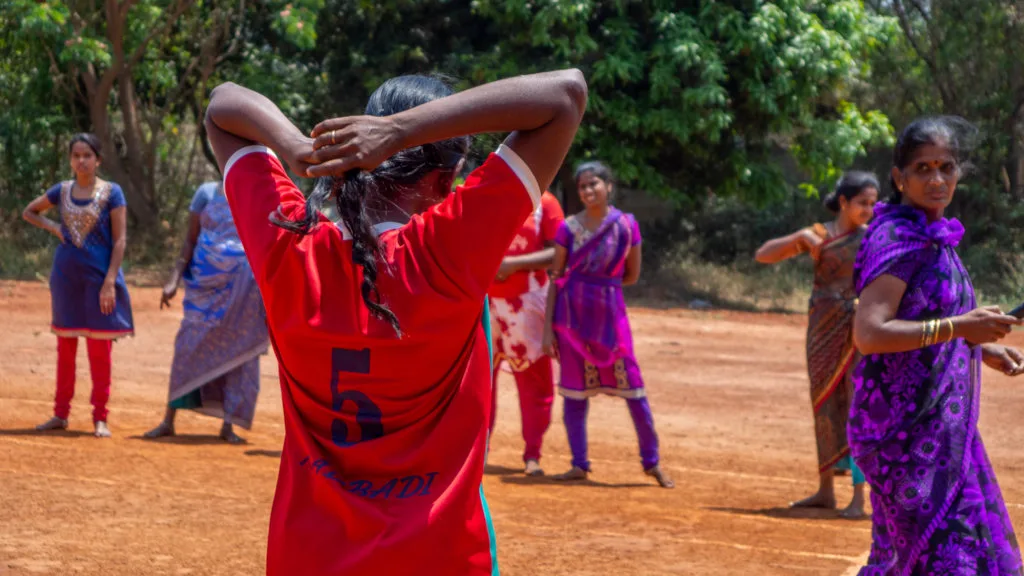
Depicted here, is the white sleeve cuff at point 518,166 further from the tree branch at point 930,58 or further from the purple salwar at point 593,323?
the tree branch at point 930,58

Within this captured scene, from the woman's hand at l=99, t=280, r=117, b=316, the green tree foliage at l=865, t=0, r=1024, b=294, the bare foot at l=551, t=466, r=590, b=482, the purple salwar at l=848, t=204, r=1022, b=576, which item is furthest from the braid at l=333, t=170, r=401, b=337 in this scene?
the green tree foliage at l=865, t=0, r=1024, b=294

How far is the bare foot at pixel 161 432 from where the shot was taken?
849 cm

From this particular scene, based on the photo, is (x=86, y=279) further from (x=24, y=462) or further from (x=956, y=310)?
(x=956, y=310)

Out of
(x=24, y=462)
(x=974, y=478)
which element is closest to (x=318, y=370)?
(x=974, y=478)

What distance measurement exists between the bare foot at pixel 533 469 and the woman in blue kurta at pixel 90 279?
9.33ft

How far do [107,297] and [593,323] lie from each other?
10.6 feet

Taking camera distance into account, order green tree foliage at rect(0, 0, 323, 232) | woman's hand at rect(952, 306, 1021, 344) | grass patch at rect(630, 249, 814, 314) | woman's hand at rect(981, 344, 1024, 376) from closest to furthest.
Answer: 1. woman's hand at rect(952, 306, 1021, 344)
2. woman's hand at rect(981, 344, 1024, 376)
3. green tree foliage at rect(0, 0, 323, 232)
4. grass patch at rect(630, 249, 814, 314)

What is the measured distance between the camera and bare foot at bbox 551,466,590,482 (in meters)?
7.70

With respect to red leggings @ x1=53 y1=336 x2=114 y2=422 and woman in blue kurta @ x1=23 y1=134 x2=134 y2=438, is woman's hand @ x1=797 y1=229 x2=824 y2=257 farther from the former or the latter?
red leggings @ x1=53 y1=336 x2=114 y2=422

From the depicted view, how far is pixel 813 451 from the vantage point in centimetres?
910

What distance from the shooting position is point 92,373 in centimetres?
831

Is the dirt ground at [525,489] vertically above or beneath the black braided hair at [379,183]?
beneath

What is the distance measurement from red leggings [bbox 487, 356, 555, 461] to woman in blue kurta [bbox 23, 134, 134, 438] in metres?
2.65

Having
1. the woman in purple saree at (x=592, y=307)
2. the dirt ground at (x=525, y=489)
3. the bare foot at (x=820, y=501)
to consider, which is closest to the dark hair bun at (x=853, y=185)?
the woman in purple saree at (x=592, y=307)
